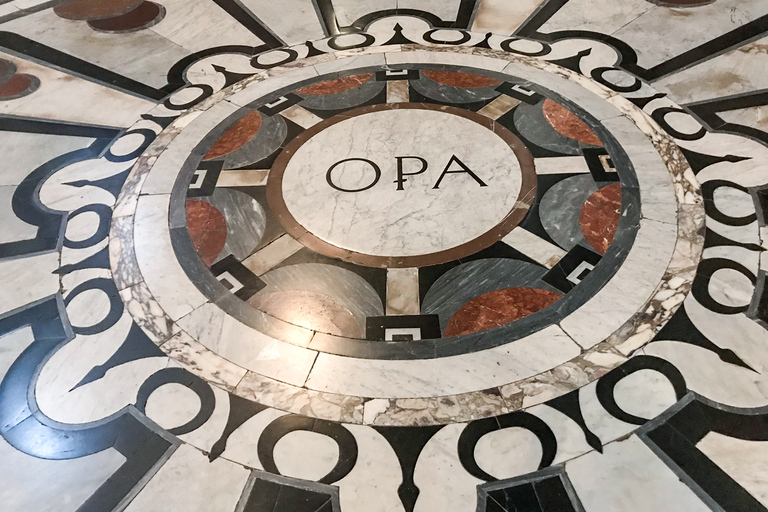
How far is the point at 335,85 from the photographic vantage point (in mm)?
3387

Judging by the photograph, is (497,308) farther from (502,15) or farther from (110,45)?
(110,45)

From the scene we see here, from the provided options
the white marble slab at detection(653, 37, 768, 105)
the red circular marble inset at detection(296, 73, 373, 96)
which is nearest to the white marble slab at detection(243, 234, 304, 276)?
the red circular marble inset at detection(296, 73, 373, 96)

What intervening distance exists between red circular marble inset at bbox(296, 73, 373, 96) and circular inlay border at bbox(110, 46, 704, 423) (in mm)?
681

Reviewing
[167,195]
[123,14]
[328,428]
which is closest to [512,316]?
A: [328,428]

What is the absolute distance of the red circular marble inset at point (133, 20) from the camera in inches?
155

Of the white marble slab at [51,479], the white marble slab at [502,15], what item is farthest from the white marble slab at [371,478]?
the white marble slab at [502,15]

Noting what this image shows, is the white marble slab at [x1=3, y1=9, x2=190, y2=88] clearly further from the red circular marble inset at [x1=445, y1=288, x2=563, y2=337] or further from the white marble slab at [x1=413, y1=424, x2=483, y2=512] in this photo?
the white marble slab at [x1=413, y1=424, x2=483, y2=512]

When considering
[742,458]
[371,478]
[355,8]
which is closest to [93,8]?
[355,8]

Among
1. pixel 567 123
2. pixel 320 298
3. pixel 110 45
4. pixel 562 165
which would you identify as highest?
pixel 110 45

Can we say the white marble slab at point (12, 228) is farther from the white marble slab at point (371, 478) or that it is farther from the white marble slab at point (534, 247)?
the white marble slab at point (534, 247)

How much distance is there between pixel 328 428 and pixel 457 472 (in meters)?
0.45

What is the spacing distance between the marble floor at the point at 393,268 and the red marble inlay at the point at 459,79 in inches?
0.6

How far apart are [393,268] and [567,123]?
1.31m

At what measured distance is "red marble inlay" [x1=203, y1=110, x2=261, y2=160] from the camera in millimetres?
3018
